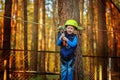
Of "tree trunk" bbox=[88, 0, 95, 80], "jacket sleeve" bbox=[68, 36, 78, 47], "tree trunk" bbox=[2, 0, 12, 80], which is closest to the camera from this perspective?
"jacket sleeve" bbox=[68, 36, 78, 47]

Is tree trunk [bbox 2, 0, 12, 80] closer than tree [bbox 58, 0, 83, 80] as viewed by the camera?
No

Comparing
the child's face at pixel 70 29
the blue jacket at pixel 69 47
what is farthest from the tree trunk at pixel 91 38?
the child's face at pixel 70 29

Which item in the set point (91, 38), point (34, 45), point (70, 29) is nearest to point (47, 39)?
point (34, 45)

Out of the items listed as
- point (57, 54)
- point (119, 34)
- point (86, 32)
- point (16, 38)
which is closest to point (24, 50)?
point (16, 38)

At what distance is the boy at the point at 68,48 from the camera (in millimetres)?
6684

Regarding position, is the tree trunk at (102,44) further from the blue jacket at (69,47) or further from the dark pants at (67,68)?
the blue jacket at (69,47)

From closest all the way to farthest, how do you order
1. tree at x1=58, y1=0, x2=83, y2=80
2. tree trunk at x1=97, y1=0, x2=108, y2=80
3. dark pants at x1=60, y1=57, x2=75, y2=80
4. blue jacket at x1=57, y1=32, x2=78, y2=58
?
blue jacket at x1=57, y1=32, x2=78, y2=58 → dark pants at x1=60, y1=57, x2=75, y2=80 → tree at x1=58, y1=0, x2=83, y2=80 → tree trunk at x1=97, y1=0, x2=108, y2=80

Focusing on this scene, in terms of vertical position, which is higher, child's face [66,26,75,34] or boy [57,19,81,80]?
child's face [66,26,75,34]

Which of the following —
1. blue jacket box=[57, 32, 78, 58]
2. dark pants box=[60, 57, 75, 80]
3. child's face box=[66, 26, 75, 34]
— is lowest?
dark pants box=[60, 57, 75, 80]

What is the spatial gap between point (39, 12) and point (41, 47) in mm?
1229

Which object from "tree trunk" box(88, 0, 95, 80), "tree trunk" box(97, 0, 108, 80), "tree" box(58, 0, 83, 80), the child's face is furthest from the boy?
"tree trunk" box(97, 0, 108, 80)

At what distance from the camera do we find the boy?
21.9 ft

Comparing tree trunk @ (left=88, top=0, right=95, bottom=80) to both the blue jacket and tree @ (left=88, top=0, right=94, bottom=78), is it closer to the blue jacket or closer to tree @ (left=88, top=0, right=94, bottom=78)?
tree @ (left=88, top=0, right=94, bottom=78)

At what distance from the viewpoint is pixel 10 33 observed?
1085 cm
